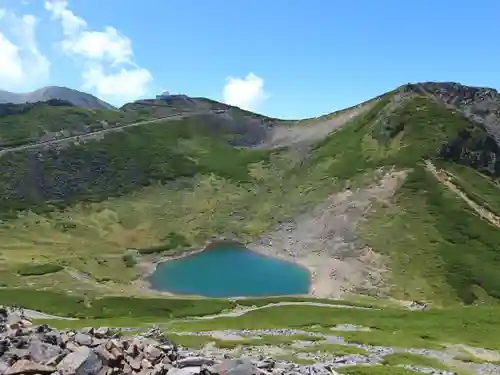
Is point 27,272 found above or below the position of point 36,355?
below

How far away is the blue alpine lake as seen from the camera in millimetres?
156625

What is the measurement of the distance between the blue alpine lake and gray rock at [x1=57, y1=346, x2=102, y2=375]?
125680mm

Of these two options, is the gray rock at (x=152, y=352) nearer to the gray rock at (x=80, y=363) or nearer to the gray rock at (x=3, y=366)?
the gray rock at (x=80, y=363)

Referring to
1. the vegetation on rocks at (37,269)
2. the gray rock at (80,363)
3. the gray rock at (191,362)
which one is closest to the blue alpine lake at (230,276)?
the vegetation on rocks at (37,269)

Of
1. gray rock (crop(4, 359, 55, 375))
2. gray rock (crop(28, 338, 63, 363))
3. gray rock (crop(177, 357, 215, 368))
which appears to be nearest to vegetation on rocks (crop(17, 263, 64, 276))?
gray rock (crop(28, 338, 63, 363))

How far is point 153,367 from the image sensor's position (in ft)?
97.3

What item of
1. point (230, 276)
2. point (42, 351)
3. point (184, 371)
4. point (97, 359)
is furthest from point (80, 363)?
point (230, 276)

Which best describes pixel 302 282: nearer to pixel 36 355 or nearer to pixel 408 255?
pixel 408 255

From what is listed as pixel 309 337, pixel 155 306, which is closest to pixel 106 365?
pixel 309 337

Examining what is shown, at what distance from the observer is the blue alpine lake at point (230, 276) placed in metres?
157

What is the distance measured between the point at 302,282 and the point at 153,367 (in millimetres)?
138795

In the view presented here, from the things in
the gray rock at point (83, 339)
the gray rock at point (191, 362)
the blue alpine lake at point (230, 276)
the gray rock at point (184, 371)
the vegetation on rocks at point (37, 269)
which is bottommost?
the blue alpine lake at point (230, 276)

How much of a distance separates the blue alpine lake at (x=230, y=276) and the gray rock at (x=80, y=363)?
125680mm

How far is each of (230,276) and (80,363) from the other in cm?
14464
